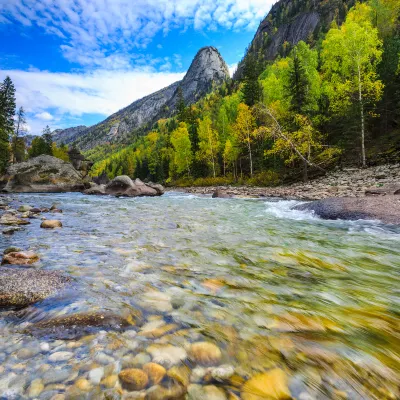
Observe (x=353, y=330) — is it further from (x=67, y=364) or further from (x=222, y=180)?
(x=222, y=180)

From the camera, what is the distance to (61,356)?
1.79 metres

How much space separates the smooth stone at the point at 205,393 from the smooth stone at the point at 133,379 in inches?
11.2

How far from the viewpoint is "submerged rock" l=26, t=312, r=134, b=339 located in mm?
2064

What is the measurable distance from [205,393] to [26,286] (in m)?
2.25

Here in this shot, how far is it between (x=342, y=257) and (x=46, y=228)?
6.78m

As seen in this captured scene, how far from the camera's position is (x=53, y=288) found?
9.25 ft

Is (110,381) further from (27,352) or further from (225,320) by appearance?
(225,320)

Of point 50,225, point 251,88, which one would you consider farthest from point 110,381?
point 251,88

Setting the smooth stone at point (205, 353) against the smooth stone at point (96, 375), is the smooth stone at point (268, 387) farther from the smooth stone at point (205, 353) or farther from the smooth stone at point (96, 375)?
the smooth stone at point (96, 375)

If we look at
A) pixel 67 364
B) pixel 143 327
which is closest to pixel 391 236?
pixel 143 327

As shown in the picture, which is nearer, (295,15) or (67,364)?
(67,364)

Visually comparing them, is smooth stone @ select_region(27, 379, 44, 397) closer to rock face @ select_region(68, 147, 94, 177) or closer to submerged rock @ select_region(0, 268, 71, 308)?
submerged rock @ select_region(0, 268, 71, 308)

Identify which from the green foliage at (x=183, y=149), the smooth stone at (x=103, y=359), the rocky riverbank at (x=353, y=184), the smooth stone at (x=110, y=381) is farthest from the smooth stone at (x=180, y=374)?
the green foliage at (x=183, y=149)

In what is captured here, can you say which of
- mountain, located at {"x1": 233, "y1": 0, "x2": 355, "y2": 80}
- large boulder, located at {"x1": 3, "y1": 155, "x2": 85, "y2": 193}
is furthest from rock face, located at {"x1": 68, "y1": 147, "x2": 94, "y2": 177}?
mountain, located at {"x1": 233, "y1": 0, "x2": 355, "y2": 80}
